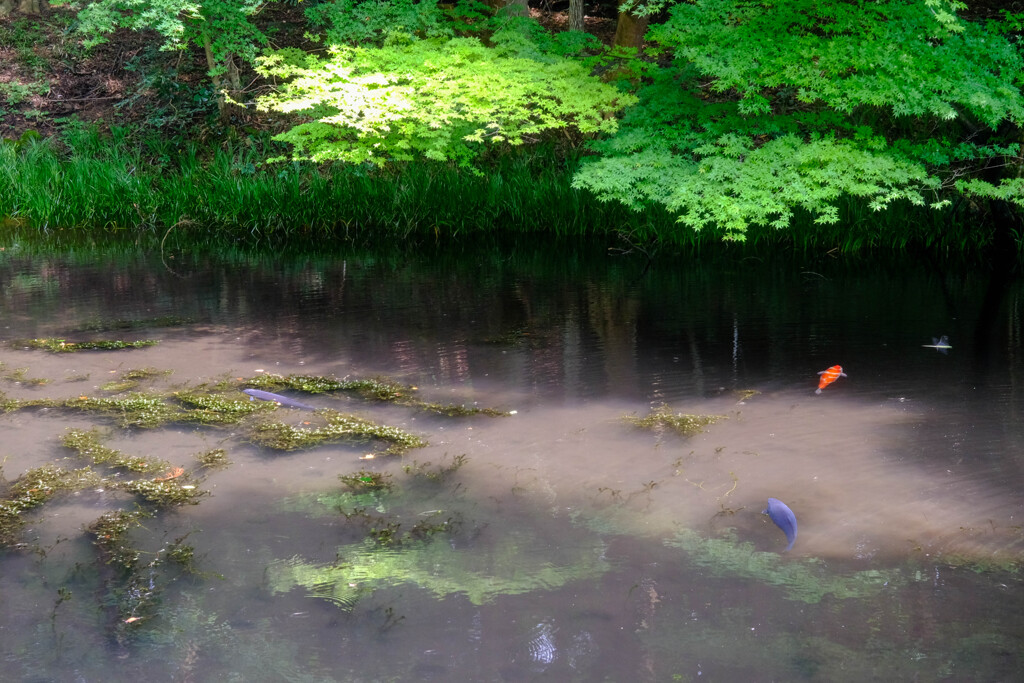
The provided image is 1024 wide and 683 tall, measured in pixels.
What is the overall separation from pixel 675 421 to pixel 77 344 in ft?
13.8

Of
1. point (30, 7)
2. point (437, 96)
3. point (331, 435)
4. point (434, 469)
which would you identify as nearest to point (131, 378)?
point (331, 435)

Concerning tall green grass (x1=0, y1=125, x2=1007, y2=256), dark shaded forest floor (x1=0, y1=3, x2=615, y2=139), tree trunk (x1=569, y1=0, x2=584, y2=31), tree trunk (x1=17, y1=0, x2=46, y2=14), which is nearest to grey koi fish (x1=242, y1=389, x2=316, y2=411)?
tall green grass (x1=0, y1=125, x2=1007, y2=256)

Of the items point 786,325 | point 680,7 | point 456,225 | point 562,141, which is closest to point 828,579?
point 786,325

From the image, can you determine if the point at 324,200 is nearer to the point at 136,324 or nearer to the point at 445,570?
the point at 136,324

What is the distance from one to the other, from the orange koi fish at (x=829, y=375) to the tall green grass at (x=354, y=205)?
16.9 feet

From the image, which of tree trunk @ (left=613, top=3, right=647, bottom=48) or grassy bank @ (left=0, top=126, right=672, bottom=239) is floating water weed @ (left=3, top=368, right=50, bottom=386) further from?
tree trunk @ (left=613, top=3, right=647, bottom=48)

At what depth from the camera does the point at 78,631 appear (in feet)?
9.89

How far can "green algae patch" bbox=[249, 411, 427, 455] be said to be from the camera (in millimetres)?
4492

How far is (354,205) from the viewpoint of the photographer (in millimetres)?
11945

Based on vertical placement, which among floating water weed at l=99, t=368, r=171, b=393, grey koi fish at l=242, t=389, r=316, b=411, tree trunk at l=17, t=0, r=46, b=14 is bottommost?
floating water weed at l=99, t=368, r=171, b=393

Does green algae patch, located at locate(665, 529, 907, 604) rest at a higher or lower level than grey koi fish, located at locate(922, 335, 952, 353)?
higher

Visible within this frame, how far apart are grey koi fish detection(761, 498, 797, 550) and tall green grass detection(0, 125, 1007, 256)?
23.9 ft

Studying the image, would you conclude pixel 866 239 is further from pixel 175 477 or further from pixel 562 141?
pixel 175 477

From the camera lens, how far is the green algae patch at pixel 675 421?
477 centimetres
